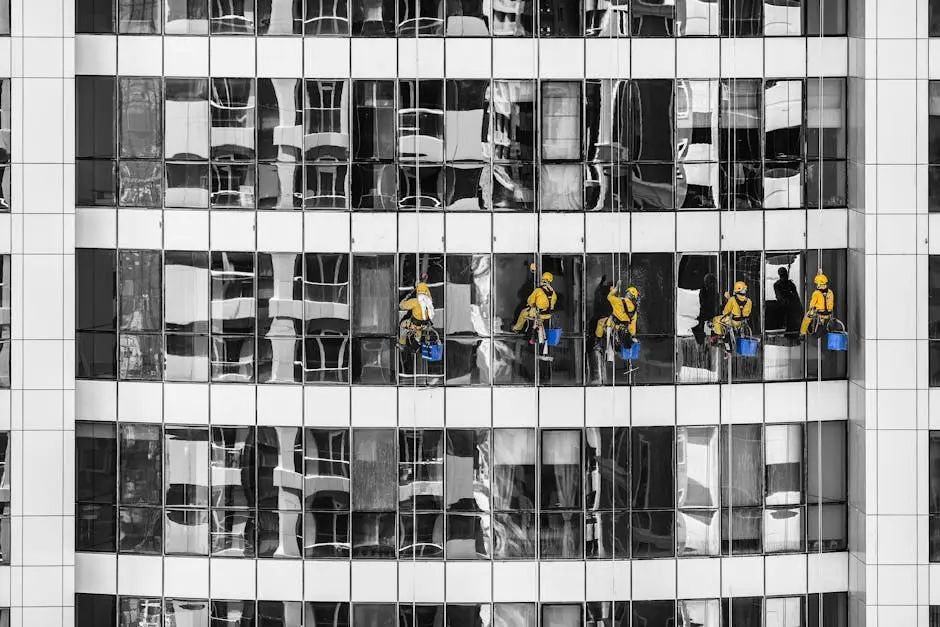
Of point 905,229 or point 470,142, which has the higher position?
point 470,142

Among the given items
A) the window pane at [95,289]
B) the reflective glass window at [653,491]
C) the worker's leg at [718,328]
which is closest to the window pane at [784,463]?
the reflective glass window at [653,491]

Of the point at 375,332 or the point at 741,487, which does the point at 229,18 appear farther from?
the point at 741,487

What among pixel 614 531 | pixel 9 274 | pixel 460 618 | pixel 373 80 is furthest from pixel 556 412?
pixel 9 274

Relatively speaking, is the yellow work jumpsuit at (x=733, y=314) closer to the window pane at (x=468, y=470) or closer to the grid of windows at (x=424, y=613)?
the window pane at (x=468, y=470)

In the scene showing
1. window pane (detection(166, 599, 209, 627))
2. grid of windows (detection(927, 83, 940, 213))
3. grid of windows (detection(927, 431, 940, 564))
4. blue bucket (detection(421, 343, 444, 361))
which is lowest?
window pane (detection(166, 599, 209, 627))

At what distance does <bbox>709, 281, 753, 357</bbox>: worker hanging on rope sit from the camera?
21656 mm

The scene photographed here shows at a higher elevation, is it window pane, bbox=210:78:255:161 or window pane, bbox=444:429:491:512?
window pane, bbox=210:78:255:161

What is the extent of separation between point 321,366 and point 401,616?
4651 millimetres

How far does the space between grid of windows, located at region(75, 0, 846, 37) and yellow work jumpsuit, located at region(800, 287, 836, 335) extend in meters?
4.60

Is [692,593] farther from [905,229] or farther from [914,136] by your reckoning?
[914,136]

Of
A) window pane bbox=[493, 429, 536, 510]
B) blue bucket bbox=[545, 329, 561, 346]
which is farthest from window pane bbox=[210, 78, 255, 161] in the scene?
window pane bbox=[493, 429, 536, 510]

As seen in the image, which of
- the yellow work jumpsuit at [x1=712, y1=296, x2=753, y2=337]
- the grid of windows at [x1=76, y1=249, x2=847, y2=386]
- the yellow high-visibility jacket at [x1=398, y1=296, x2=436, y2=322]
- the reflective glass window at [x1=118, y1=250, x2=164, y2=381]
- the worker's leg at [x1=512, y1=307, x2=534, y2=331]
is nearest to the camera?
the yellow high-visibility jacket at [x1=398, y1=296, x2=436, y2=322]

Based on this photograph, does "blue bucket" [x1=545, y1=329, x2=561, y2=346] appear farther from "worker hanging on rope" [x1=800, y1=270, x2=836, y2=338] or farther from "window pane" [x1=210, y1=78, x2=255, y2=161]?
"window pane" [x1=210, y1=78, x2=255, y2=161]

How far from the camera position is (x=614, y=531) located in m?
22.5
